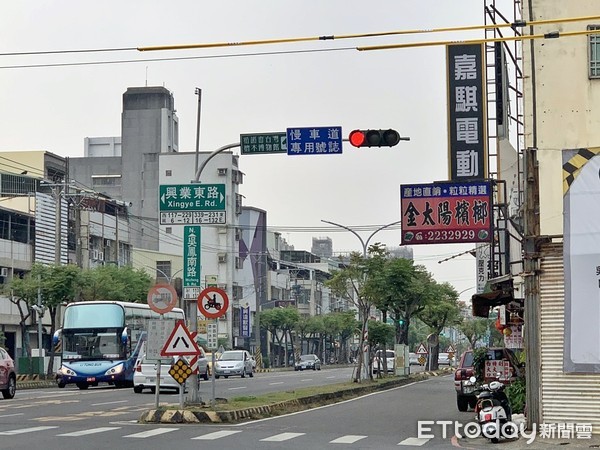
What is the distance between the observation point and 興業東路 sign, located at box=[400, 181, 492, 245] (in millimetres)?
26172

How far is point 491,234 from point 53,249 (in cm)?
4776

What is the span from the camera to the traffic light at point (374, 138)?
73.6 feet

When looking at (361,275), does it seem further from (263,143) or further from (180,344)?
(180,344)

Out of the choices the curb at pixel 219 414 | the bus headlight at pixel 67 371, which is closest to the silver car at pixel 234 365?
the bus headlight at pixel 67 371

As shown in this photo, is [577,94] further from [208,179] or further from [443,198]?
[208,179]

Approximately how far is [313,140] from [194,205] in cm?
325

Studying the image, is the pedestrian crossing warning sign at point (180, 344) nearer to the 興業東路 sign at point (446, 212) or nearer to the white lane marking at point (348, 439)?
the white lane marking at point (348, 439)

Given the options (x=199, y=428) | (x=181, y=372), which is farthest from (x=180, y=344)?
(x=199, y=428)

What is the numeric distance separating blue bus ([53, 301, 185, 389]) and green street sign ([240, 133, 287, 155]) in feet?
64.5

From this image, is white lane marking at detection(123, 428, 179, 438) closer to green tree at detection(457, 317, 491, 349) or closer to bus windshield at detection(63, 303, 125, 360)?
bus windshield at detection(63, 303, 125, 360)

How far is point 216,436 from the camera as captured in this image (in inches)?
782

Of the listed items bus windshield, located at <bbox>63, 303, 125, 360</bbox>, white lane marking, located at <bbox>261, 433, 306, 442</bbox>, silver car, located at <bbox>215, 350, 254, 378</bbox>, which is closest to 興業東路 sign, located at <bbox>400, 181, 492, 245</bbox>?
white lane marking, located at <bbox>261, 433, 306, 442</bbox>

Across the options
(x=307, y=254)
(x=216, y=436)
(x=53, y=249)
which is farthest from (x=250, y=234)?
(x=216, y=436)

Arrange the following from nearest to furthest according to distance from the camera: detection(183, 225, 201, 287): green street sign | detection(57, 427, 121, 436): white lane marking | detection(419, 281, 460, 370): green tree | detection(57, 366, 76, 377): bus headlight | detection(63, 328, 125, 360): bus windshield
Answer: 1. detection(57, 427, 121, 436): white lane marking
2. detection(183, 225, 201, 287): green street sign
3. detection(63, 328, 125, 360): bus windshield
4. detection(57, 366, 76, 377): bus headlight
5. detection(419, 281, 460, 370): green tree
